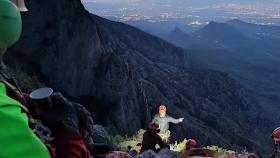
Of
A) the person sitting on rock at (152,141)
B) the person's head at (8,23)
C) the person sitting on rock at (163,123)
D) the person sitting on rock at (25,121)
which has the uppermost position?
the person's head at (8,23)

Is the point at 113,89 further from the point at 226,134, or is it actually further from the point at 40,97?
the point at 226,134

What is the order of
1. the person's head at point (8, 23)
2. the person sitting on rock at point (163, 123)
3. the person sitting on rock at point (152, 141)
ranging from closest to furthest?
the person's head at point (8, 23) → the person sitting on rock at point (152, 141) → the person sitting on rock at point (163, 123)

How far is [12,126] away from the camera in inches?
49.3

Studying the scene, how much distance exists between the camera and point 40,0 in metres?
23.5

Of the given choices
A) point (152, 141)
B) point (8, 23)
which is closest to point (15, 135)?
point (8, 23)

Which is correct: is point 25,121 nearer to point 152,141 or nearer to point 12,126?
point 12,126

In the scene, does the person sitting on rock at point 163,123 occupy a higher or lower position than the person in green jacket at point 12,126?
lower

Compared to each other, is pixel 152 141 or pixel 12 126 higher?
pixel 12 126

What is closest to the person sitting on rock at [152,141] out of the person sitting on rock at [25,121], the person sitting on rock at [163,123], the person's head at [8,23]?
the person sitting on rock at [163,123]

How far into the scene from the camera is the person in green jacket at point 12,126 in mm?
1227

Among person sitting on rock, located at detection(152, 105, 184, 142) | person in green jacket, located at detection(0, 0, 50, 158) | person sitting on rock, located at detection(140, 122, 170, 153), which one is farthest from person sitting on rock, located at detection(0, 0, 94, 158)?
person sitting on rock, located at detection(152, 105, 184, 142)

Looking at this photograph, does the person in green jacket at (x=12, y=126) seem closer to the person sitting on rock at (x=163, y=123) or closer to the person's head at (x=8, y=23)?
the person's head at (x=8, y=23)

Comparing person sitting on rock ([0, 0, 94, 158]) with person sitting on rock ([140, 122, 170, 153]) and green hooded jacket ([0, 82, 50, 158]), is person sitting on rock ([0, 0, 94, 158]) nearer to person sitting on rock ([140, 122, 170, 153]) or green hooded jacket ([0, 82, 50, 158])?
green hooded jacket ([0, 82, 50, 158])

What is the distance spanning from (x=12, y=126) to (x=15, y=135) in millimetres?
26
